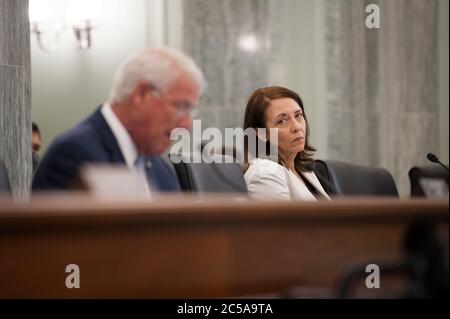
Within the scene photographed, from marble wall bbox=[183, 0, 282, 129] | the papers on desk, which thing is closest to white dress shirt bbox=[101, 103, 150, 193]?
the papers on desk

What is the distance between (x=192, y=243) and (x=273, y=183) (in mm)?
2008

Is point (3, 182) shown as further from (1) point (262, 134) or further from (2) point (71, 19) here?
(2) point (71, 19)

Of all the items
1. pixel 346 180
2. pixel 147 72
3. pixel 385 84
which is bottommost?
pixel 346 180

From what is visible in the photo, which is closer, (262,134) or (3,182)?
(3,182)

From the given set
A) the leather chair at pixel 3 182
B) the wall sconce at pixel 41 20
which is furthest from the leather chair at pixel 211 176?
the wall sconce at pixel 41 20

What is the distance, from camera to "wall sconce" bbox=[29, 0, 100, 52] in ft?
22.1

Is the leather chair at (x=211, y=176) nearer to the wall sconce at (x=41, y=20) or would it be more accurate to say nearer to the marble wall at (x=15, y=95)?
the marble wall at (x=15, y=95)

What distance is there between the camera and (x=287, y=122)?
11.7ft

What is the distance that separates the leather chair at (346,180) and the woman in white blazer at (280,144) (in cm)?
15

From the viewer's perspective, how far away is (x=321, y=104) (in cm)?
634

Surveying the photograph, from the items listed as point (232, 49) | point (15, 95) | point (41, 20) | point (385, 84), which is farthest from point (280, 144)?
point (41, 20)

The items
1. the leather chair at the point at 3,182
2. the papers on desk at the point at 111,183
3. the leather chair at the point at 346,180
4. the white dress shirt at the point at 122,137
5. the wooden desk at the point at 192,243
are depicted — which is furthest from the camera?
the leather chair at the point at 346,180

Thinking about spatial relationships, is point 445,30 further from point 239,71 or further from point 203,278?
point 203,278

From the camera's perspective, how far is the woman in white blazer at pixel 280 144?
3473 millimetres
